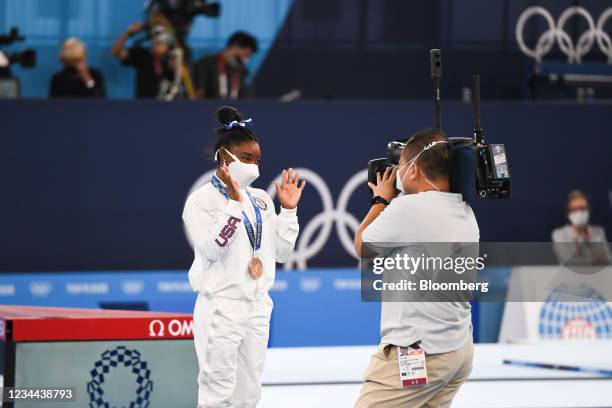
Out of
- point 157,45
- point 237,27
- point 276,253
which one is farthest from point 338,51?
point 276,253

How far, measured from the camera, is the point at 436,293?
4.65 metres

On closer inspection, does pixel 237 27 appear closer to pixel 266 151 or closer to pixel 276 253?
pixel 266 151

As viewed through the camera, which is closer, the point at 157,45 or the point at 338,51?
the point at 157,45

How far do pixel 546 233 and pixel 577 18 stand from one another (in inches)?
117

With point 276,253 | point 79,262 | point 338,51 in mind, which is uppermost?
point 338,51

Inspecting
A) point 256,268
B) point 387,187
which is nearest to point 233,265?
point 256,268

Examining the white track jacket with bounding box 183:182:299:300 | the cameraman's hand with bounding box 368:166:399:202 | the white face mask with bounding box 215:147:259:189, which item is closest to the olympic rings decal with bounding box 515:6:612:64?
the white track jacket with bounding box 183:182:299:300

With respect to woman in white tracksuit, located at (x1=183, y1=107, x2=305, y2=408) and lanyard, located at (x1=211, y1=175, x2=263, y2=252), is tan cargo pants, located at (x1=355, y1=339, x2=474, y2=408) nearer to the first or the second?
woman in white tracksuit, located at (x1=183, y1=107, x2=305, y2=408)

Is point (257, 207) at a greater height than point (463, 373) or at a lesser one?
greater

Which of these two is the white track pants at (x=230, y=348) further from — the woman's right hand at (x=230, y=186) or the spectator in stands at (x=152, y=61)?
the spectator in stands at (x=152, y=61)

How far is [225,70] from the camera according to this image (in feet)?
38.8

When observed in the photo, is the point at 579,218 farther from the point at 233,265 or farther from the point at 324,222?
the point at 233,265

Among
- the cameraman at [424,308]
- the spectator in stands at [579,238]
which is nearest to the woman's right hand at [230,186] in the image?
the cameraman at [424,308]

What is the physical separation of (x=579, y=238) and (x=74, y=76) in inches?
203
